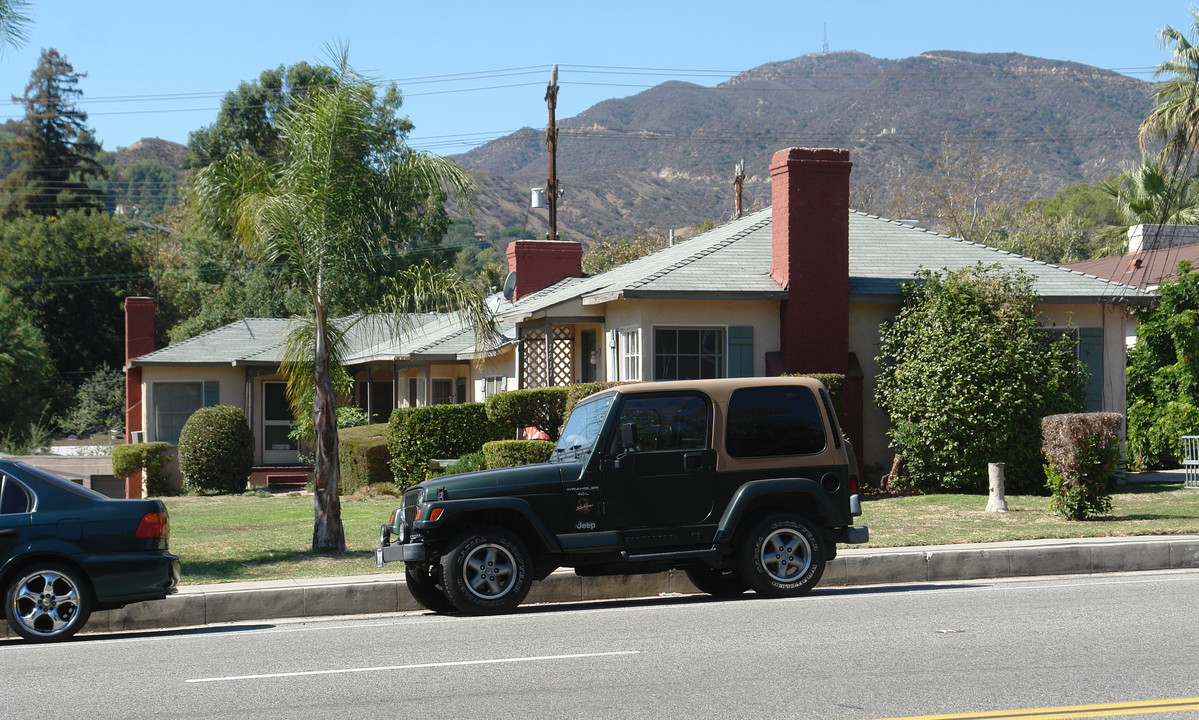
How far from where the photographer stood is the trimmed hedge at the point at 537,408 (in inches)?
826

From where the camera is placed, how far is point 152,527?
1005cm

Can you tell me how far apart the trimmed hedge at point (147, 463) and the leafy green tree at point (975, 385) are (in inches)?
739

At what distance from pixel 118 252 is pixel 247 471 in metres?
31.4

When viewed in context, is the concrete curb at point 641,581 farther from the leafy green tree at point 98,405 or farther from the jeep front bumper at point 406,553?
the leafy green tree at point 98,405

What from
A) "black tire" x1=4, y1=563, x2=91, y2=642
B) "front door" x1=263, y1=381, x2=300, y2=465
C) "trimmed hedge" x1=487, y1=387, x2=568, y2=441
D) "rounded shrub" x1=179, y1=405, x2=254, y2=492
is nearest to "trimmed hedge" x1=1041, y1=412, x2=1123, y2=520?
A: "trimmed hedge" x1=487, y1=387, x2=568, y2=441

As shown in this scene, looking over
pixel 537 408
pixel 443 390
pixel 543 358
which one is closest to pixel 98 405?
pixel 443 390

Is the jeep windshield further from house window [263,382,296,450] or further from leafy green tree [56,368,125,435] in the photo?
leafy green tree [56,368,125,435]

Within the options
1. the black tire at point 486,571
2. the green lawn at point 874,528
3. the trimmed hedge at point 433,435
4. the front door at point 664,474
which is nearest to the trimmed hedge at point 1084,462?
the green lawn at point 874,528

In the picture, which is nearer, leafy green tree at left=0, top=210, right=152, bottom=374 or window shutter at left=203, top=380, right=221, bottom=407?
Answer: window shutter at left=203, top=380, right=221, bottom=407

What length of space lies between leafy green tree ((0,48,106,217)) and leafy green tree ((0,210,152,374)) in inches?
660

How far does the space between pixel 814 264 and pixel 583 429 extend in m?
10.2

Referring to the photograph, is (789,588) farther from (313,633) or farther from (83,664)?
(83,664)

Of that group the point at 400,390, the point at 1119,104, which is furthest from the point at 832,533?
the point at 1119,104

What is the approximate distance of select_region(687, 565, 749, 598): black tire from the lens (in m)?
11.6
